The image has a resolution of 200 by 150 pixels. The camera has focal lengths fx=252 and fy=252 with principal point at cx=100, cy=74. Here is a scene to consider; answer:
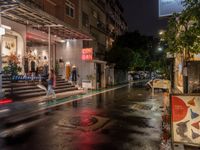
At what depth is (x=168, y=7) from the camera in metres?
15.5

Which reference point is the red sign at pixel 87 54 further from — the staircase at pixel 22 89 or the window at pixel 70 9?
the staircase at pixel 22 89

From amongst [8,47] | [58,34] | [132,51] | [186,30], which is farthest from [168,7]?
[132,51]

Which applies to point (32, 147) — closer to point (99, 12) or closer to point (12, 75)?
point (12, 75)

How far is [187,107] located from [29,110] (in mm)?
8629

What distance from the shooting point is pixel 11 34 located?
1995 cm

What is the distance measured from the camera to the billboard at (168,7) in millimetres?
14875

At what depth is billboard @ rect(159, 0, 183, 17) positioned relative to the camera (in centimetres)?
1488

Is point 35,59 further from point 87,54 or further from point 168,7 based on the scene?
point 168,7

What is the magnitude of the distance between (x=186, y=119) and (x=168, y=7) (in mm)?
10951

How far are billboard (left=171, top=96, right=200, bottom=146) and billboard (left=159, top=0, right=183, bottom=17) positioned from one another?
995 cm

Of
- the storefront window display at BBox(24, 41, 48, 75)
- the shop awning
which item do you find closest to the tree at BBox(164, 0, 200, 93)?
the shop awning

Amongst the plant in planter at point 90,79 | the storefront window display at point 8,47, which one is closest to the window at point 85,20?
the plant in planter at point 90,79

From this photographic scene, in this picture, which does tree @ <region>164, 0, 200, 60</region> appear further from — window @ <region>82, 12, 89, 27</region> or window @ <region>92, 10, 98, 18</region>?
window @ <region>92, 10, 98, 18</region>

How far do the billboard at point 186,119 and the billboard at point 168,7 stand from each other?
995 centimetres
